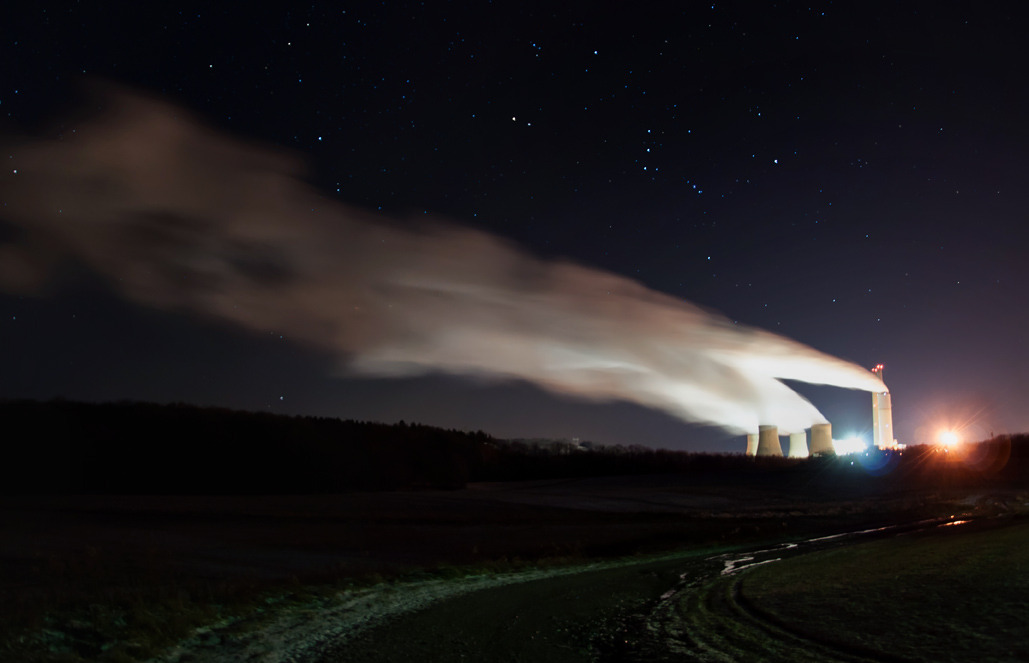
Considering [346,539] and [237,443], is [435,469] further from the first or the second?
[346,539]

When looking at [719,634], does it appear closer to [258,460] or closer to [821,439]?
[258,460]

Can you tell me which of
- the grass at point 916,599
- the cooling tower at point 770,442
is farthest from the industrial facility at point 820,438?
the grass at point 916,599

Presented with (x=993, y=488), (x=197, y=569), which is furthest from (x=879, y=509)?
(x=197, y=569)

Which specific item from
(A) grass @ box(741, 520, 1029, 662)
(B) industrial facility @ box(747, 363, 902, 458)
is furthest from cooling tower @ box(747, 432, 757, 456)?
(A) grass @ box(741, 520, 1029, 662)

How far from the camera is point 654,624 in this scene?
14172 millimetres

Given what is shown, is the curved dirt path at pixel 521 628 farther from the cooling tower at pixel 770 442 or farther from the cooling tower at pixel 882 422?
the cooling tower at pixel 882 422

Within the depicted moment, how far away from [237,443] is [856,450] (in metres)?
77.2

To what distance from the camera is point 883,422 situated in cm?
10706

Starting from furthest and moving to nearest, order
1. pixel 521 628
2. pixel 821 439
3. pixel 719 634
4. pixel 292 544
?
pixel 821 439, pixel 292 544, pixel 521 628, pixel 719 634

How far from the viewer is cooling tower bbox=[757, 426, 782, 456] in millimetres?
96000

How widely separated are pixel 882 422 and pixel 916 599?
4024 inches

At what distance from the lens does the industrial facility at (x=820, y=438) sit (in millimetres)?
95000

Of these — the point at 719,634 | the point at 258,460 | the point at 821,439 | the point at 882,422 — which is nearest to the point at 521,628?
the point at 719,634

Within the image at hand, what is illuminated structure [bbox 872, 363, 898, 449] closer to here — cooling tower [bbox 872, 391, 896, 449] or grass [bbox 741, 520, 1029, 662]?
cooling tower [bbox 872, 391, 896, 449]
